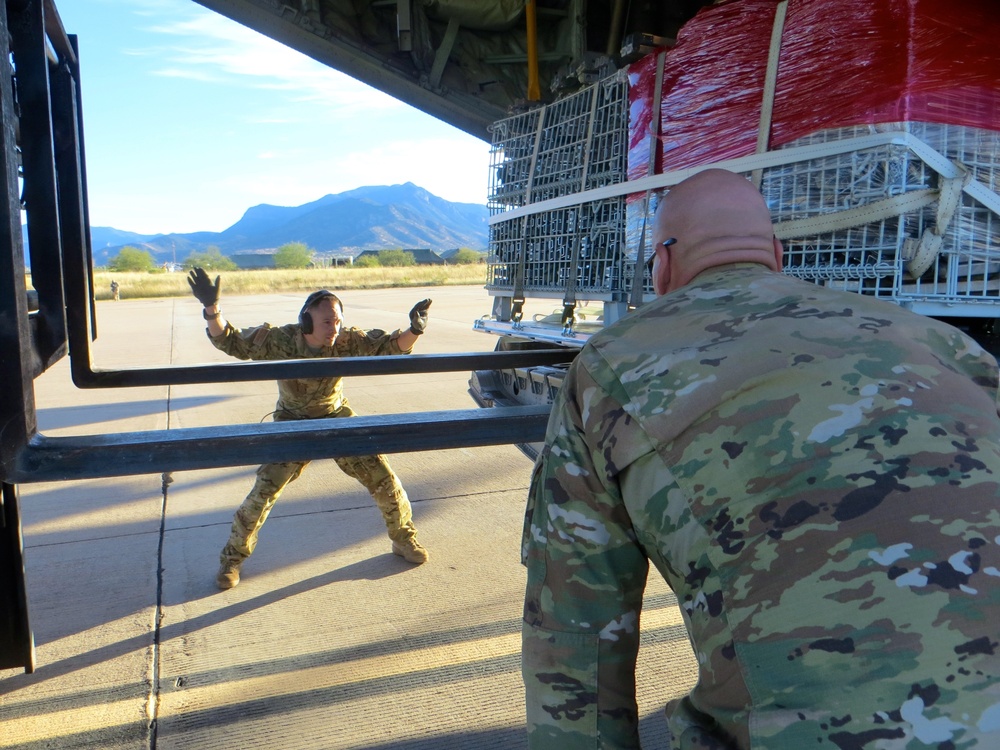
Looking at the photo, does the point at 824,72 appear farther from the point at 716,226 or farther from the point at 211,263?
the point at 211,263

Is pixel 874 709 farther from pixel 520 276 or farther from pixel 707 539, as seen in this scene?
pixel 520 276

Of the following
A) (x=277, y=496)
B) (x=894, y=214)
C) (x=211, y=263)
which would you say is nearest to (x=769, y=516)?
(x=894, y=214)

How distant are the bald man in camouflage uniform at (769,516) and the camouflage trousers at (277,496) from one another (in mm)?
2655

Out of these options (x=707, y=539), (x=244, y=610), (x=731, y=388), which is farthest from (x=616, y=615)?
(x=244, y=610)

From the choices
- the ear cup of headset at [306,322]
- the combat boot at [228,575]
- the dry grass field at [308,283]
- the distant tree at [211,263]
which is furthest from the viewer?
the distant tree at [211,263]

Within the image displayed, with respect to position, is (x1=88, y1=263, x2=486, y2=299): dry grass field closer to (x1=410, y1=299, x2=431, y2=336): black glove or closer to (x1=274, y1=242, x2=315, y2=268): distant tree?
(x1=410, y1=299, x2=431, y2=336): black glove

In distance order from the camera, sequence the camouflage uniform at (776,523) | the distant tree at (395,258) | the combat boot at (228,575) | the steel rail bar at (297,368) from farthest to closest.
→ the distant tree at (395,258) → the combat boot at (228,575) → the steel rail bar at (297,368) → the camouflage uniform at (776,523)

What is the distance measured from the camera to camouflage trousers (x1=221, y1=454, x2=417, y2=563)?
399cm

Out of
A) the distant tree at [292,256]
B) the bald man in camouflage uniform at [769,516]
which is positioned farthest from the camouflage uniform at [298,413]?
the distant tree at [292,256]

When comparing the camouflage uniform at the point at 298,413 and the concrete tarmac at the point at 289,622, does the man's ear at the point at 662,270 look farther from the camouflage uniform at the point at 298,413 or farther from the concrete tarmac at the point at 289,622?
the camouflage uniform at the point at 298,413

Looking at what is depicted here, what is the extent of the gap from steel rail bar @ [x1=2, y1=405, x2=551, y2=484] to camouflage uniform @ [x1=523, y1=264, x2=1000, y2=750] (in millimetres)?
499

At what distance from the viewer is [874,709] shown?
1048 mm

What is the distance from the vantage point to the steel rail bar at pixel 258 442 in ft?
5.53

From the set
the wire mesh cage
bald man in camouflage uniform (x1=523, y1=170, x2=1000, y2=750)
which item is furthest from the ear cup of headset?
bald man in camouflage uniform (x1=523, y1=170, x2=1000, y2=750)
